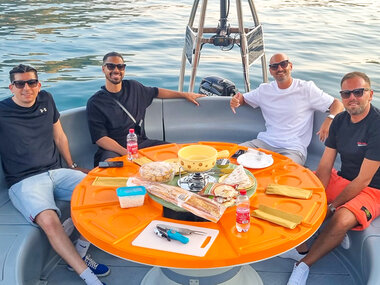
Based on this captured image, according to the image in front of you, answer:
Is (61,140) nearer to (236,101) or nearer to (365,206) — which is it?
(236,101)

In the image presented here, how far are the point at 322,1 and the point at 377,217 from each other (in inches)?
624

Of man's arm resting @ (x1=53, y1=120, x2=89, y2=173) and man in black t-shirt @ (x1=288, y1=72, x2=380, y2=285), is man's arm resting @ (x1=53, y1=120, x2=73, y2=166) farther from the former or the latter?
man in black t-shirt @ (x1=288, y1=72, x2=380, y2=285)

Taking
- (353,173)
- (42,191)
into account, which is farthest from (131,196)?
(353,173)

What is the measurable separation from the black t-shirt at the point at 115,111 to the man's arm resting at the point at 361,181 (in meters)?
1.68

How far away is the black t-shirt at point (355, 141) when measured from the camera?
232cm

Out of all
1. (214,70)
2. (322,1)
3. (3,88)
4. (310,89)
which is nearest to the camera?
(310,89)

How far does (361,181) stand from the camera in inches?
92.1

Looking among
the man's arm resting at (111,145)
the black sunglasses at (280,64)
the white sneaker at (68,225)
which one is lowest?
the white sneaker at (68,225)

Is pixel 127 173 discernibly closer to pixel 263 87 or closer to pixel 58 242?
pixel 58 242

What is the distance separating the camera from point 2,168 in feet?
9.04

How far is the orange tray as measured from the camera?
5.24 ft

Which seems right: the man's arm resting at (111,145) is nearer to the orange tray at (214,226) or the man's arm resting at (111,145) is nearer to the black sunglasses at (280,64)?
the orange tray at (214,226)

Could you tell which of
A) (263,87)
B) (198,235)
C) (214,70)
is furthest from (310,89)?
(214,70)

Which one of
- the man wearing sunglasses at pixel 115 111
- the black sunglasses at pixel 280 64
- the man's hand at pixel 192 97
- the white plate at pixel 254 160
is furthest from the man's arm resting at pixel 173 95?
the white plate at pixel 254 160
